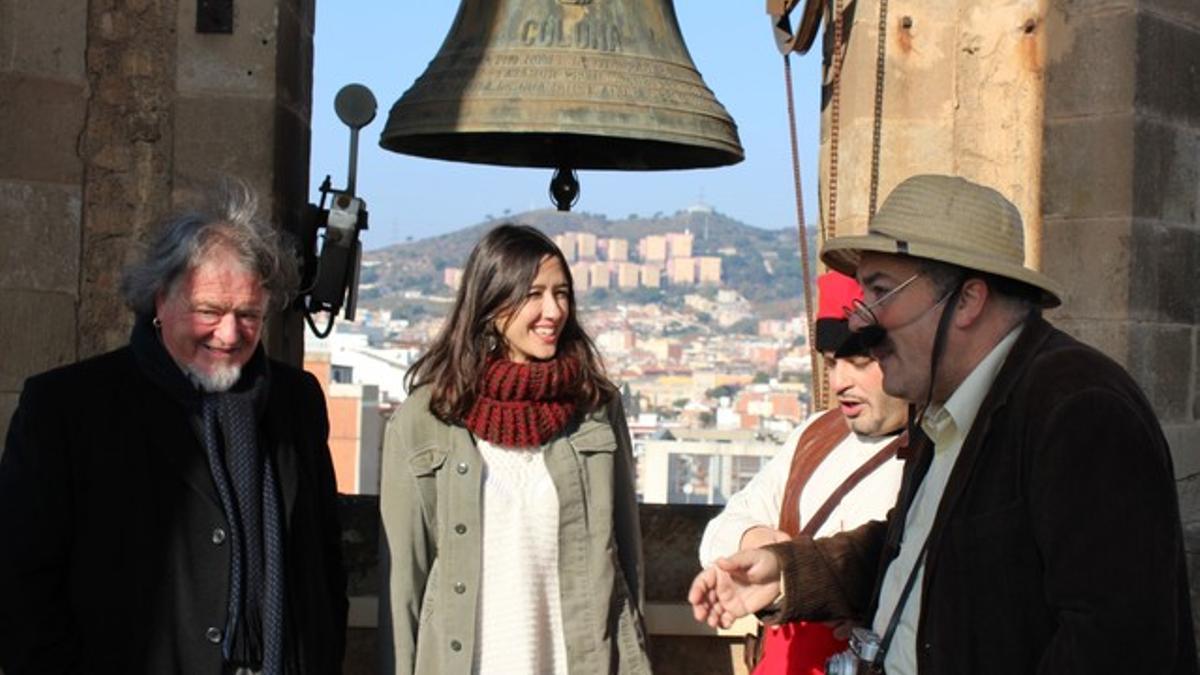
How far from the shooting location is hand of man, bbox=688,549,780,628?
3156mm

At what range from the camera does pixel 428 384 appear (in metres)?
3.85

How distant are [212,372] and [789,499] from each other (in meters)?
1.03

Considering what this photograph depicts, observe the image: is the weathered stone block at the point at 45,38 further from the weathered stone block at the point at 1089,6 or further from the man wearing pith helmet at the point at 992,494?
the weathered stone block at the point at 1089,6

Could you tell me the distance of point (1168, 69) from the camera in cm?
460

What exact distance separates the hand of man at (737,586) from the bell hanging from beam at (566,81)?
1.08m

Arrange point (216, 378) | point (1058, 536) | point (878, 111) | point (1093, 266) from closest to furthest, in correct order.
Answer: point (1058, 536) < point (216, 378) < point (1093, 266) < point (878, 111)

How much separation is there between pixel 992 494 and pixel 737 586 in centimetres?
58

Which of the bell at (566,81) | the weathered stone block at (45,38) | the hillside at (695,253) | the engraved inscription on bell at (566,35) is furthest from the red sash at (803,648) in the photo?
the hillside at (695,253)

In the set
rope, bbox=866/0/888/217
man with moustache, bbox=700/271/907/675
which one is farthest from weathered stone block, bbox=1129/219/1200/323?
man with moustache, bbox=700/271/907/675

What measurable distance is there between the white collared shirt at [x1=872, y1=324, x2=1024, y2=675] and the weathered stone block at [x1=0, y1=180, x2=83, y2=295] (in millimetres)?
1975

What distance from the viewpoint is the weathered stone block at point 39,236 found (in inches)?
165

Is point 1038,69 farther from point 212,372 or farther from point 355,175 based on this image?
point 212,372

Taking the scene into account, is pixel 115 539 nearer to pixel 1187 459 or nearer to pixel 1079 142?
pixel 1079 142

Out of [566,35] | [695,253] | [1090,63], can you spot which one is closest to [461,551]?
[566,35]
